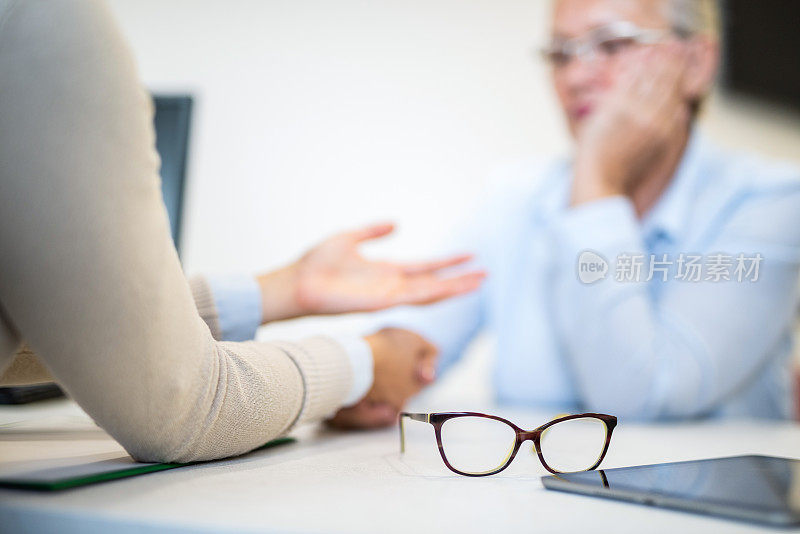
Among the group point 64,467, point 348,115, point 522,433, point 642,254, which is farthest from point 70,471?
point 348,115

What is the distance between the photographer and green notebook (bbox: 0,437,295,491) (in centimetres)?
38

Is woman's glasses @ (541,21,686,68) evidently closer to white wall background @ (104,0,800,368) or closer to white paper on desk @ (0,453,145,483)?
white wall background @ (104,0,800,368)

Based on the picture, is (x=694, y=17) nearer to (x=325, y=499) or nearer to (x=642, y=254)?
(x=642, y=254)

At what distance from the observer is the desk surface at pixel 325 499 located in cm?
34

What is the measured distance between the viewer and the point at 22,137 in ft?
1.19

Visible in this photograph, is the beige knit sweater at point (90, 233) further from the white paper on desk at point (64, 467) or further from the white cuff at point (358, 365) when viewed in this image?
the white cuff at point (358, 365)

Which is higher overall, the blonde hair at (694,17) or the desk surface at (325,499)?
the blonde hair at (694,17)

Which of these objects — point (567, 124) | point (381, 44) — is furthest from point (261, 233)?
point (567, 124)

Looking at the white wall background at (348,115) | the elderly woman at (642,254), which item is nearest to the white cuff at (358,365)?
the elderly woman at (642,254)

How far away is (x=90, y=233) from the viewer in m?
0.37

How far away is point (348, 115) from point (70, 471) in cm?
103

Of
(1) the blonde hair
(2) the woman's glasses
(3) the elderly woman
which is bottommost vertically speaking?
(3) the elderly woman

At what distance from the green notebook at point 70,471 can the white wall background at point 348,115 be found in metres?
0.88

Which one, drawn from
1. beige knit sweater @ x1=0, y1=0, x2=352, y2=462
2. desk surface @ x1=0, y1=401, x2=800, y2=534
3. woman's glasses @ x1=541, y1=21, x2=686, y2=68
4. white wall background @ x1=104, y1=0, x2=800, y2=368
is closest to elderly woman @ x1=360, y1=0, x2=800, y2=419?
woman's glasses @ x1=541, y1=21, x2=686, y2=68
